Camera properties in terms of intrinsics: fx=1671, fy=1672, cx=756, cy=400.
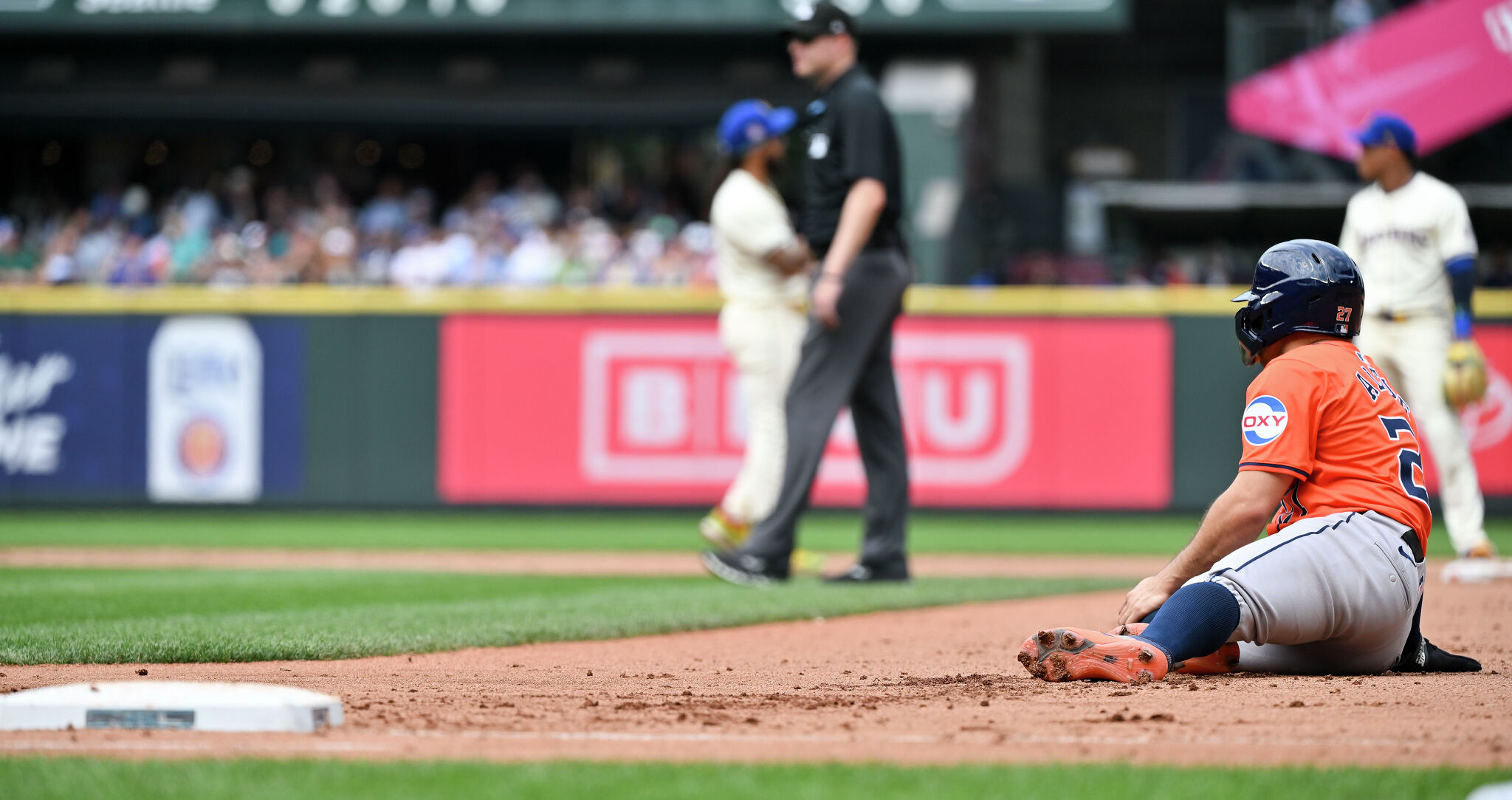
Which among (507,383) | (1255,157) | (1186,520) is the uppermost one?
(1255,157)

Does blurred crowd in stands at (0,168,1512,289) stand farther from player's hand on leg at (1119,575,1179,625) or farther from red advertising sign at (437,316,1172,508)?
player's hand on leg at (1119,575,1179,625)

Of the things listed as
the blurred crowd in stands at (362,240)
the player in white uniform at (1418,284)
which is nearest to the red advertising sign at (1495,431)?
the player in white uniform at (1418,284)

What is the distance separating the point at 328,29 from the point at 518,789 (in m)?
17.7

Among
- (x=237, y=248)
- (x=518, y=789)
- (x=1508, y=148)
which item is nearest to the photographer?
(x=518, y=789)

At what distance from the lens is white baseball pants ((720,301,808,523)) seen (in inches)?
313

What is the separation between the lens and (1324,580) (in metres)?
3.99

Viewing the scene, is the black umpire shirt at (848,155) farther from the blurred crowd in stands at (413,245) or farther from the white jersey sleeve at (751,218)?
the blurred crowd in stands at (413,245)

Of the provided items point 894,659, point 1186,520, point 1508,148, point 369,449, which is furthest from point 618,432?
point 1508,148

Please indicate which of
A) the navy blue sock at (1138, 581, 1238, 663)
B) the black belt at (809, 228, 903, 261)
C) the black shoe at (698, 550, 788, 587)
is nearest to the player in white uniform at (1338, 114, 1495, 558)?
the black belt at (809, 228, 903, 261)

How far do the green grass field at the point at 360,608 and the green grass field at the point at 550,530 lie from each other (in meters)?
2.24

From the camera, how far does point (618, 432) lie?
12562 mm

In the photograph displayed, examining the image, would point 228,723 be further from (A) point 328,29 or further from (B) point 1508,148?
(B) point 1508,148

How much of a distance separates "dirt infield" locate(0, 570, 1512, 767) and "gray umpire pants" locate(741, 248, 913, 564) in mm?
1816

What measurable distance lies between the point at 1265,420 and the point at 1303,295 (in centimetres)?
37
